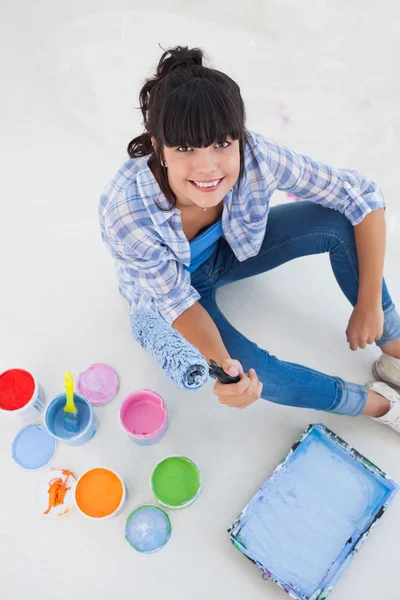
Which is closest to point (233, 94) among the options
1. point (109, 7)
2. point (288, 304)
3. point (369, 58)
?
point (288, 304)

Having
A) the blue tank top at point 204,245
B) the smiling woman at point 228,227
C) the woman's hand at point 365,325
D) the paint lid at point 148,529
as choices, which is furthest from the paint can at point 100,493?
the woman's hand at point 365,325

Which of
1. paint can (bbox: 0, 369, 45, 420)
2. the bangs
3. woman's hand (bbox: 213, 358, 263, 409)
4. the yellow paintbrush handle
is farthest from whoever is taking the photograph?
paint can (bbox: 0, 369, 45, 420)

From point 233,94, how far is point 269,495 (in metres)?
0.79

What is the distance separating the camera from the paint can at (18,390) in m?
1.14

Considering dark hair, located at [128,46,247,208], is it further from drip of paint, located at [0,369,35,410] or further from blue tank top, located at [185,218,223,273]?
drip of paint, located at [0,369,35,410]

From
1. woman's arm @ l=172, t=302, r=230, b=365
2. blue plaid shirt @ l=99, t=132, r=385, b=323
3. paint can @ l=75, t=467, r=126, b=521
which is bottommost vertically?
paint can @ l=75, t=467, r=126, b=521

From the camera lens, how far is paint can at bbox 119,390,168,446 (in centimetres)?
115

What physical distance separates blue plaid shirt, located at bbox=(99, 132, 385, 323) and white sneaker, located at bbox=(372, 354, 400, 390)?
340 mm

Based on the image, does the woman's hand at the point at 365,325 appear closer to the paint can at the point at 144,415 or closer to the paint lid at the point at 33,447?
the paint can at the point at 144,415

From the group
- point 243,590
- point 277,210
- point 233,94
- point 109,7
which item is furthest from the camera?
point 109,7

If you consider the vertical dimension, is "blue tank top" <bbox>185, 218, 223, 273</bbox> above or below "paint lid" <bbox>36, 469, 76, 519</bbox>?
above

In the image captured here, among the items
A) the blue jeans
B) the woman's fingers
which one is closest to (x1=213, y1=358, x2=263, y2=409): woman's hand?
the woman's fingers

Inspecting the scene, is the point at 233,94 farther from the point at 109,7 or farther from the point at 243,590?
the point at 109,7

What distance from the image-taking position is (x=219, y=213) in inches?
41.5
